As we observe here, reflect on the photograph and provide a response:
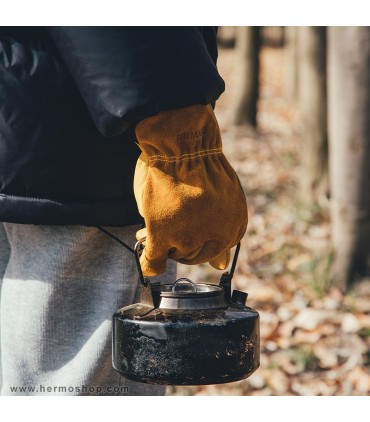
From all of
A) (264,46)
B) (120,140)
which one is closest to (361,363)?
(120,140)

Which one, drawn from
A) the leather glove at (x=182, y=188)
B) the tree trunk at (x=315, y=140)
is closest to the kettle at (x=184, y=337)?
the leather glove at (x=182, y=188)

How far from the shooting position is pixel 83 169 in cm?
202

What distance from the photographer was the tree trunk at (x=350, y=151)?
193 inches

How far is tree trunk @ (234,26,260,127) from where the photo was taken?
38.9 feet

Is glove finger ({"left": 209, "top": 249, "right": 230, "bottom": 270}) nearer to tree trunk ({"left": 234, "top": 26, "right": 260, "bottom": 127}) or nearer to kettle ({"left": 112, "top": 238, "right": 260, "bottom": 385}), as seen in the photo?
kettle ({"left": 112, "top": 238, "right": 260, "bottom": 385})

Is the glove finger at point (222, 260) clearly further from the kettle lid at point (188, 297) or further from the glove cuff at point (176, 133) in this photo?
the glove cuff at point (176, 133)

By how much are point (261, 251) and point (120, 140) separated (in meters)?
4.08

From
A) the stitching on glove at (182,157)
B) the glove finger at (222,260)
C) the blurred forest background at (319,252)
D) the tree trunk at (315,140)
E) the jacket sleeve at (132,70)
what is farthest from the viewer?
the tree trunk at (315,140)

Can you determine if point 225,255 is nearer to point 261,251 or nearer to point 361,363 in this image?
point 361,363

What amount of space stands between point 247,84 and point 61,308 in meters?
10.2

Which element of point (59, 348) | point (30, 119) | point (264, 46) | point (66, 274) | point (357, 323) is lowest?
point (264, 46)

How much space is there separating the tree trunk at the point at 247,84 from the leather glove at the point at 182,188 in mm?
10116

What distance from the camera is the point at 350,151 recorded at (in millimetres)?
4969

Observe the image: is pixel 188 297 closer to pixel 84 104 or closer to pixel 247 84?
pixel 84 104
